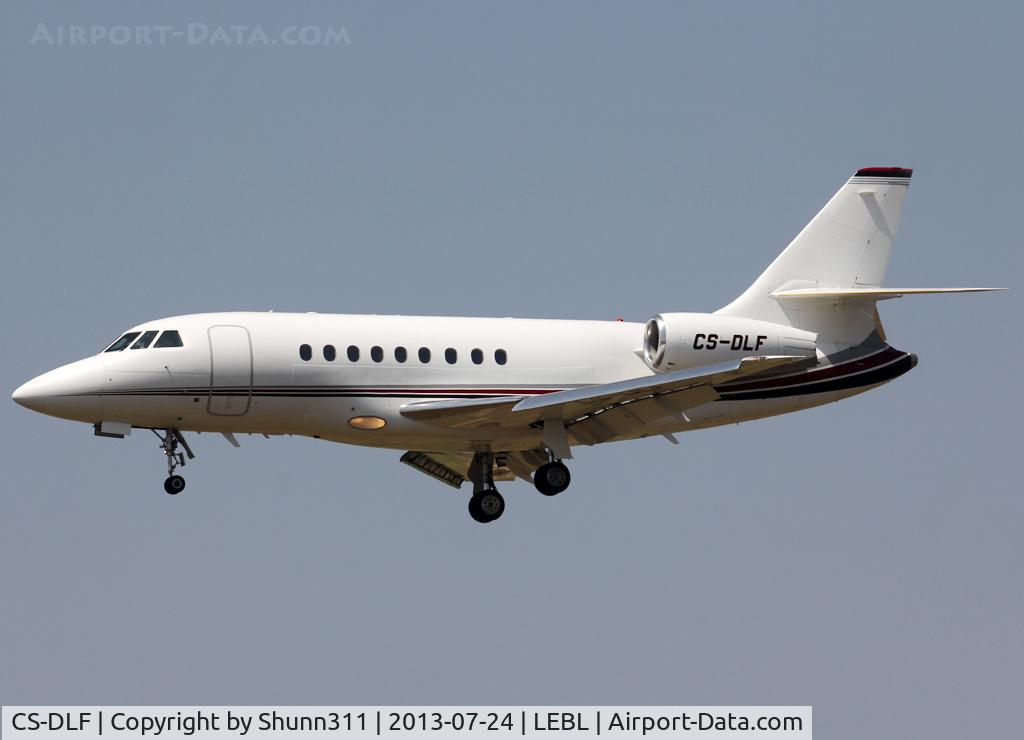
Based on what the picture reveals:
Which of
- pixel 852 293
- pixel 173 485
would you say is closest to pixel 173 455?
pixel 173 485

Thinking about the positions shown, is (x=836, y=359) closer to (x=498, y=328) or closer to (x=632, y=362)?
(x=632, y=362)

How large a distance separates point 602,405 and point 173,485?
7.36 meters

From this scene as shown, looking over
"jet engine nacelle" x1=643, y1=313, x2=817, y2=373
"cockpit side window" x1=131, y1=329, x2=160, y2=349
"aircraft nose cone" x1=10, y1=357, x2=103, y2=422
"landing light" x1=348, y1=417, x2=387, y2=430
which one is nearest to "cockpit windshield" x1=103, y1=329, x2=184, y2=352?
"cockpit side window" x1=131, y1=329, x2=160, y2=349

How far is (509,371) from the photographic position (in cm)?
3631

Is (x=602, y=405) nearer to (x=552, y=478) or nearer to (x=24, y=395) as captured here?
(x=552, y=478)

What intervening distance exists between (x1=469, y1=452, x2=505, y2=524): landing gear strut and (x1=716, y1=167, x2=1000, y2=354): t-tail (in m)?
5.21

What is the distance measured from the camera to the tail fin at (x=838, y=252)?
127 feet

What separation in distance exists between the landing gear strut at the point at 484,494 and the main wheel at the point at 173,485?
18.4 ft

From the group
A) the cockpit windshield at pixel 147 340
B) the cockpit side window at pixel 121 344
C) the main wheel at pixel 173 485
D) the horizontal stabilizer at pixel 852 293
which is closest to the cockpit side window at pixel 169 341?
the cockpit windshield at pixel 147 340

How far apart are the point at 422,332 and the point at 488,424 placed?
1950mm

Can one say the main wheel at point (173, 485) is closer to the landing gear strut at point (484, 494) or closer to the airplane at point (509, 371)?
the airplane at point (509, 371)

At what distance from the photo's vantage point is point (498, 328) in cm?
3659

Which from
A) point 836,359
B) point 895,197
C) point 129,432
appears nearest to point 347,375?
point 129,432

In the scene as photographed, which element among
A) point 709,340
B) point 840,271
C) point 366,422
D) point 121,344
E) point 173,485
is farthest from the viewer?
point 840,271
